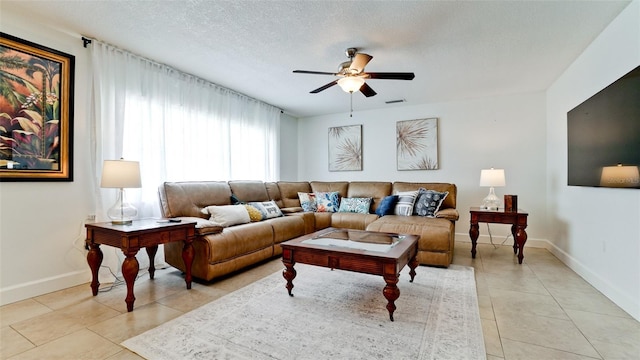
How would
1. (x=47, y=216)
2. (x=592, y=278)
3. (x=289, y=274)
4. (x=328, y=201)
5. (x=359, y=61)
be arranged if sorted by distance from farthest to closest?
(x=328, y=201), (x=359, y=61), (x=592, y=278), (x=47, y=216), (x=289, y=274)

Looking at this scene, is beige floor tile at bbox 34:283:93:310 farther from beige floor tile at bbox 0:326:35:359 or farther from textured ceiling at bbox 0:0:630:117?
textured ceiling at bbox 0:0:630:117

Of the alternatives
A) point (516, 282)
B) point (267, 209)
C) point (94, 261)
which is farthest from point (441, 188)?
point (94, 261)

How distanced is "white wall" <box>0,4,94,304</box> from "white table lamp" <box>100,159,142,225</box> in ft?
1.74

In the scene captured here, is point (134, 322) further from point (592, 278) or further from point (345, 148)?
point (345, 148)

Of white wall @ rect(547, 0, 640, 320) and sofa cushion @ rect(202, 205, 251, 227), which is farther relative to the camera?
sofa cushion @ rect(202, 205, 251, 227)

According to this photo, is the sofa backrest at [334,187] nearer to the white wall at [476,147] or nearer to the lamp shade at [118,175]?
the white wall at [476,147]

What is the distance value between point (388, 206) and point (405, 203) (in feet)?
0.82

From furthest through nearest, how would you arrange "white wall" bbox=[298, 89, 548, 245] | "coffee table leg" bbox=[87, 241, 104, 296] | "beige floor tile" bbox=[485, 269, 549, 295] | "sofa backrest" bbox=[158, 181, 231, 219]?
"white wall" bbox=[298, 89, 548, 245]
"sofa backrest" bbox=[158, 181, 231, 219]
"beige floor tile" bbox=[485, 269, 549, 295]
"coffee table leg" bbox=[87, 241, 104, 296]

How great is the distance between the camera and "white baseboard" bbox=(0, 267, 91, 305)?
2.31 metres

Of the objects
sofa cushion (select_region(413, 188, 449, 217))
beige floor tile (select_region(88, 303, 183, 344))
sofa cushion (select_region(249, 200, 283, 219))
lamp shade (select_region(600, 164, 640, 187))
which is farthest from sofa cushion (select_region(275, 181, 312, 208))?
lamp shade (select_region(600, 164, 640, 187))

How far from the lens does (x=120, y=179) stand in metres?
2.42

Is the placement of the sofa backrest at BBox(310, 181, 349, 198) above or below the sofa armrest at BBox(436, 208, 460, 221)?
above

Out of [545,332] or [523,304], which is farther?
[523,304]

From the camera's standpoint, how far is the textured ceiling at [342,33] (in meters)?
2.22
